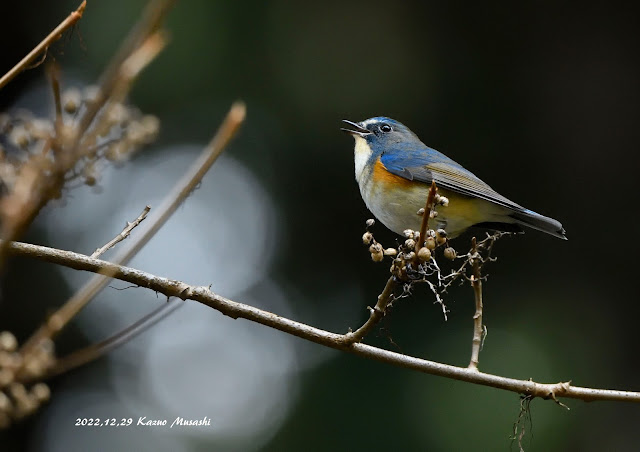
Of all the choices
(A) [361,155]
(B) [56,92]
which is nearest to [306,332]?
(B) [56,92]

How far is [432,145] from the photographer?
6.04 meters

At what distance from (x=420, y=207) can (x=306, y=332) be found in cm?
197

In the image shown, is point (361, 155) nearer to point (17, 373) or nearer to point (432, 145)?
point (432, 145)

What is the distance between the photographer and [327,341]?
2191mm

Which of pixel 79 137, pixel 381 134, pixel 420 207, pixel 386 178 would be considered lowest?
pixel 79 137

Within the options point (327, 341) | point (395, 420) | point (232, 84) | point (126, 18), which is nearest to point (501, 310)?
point (395, 420)

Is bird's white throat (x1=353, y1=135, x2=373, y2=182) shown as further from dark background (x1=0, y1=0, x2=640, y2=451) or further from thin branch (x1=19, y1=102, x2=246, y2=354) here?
thin branch (x1=19, y1=102, x2=246, y2=354)

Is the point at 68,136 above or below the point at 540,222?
below

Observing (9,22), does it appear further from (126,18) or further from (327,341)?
(327,341)

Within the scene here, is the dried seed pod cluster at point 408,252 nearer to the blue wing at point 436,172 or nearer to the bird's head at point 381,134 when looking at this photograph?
the blue wing at point 436,172

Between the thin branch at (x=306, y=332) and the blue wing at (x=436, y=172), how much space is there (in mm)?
1825

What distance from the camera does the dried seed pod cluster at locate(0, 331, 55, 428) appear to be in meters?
0.95

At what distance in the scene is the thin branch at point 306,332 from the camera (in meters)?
2.10

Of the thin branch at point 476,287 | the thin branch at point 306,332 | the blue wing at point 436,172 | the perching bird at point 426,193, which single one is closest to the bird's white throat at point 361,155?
the perching bird at point 426,193
